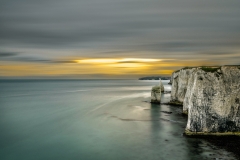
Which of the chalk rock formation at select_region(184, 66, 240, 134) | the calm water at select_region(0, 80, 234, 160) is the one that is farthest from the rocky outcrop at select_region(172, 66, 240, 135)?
the calm water at select_region(0, 80, 234, 160)

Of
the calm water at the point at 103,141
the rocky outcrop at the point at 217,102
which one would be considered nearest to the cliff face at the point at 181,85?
the calm water at the point at 103,141

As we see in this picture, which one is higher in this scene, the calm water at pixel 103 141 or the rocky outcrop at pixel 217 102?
the rocky outcrop at pixel 217 102

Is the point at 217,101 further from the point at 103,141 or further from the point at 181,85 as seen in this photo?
the point at 181,85

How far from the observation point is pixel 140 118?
39500 mm

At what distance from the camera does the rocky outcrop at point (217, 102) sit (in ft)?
77.5

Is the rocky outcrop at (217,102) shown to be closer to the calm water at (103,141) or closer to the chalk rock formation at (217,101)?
the chalk rock formation at (217,101)

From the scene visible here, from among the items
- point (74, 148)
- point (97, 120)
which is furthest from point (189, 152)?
point (97, 120)

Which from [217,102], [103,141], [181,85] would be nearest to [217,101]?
A: [217,102]

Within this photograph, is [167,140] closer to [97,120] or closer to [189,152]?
[189,152]

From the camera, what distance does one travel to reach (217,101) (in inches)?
934

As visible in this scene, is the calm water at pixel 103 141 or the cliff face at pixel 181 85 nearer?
the calm water at pixel 103 141

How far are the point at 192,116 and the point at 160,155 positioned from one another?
22.3 feet

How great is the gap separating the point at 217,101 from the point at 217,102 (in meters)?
0.12

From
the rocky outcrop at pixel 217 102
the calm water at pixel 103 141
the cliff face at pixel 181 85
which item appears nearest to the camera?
the calm water at pixel 103 141
